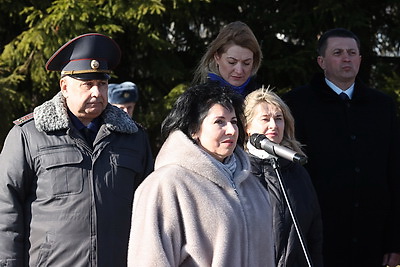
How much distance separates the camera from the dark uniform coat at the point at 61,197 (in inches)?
164

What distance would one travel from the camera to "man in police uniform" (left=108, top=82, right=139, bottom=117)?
20.2 feet

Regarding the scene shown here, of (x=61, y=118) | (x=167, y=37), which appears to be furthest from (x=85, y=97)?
Answer: (x=167, y=37)

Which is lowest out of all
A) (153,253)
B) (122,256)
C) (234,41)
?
(122,256)

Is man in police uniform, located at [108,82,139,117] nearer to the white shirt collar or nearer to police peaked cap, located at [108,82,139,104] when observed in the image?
police peaked cap, located at [108,82,139,104]

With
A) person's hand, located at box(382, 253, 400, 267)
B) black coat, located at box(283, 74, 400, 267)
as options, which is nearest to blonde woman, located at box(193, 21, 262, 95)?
black coat, located at box(283, 74, 400, 267)

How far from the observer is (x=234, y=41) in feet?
17.0

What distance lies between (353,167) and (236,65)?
1.03 m

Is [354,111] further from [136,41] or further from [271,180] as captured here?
[136,41]

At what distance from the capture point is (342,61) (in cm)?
555

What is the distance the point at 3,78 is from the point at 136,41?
119 cm

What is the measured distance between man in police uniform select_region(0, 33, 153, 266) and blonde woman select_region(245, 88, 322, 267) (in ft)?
2.26

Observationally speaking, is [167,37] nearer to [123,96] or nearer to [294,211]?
[123,96]

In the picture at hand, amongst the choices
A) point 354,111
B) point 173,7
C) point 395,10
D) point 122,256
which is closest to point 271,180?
point 122,256

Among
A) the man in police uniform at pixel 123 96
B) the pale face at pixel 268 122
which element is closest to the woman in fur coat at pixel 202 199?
the pale face at pixel 268 122
